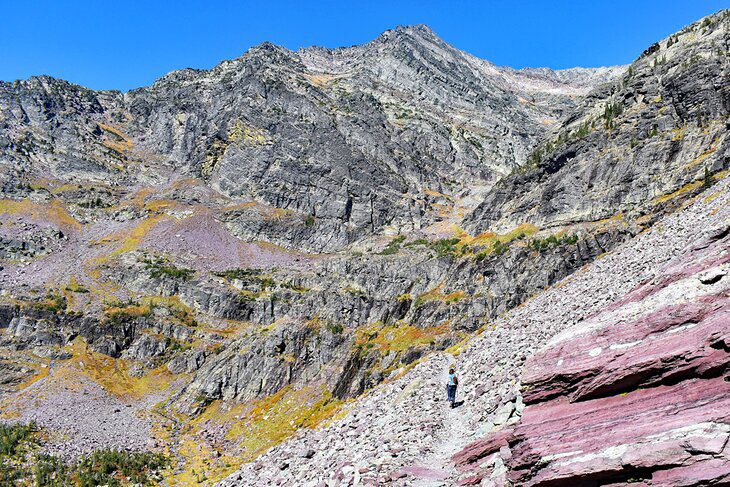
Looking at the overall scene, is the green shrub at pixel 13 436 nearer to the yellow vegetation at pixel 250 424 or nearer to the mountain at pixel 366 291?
the mountain at pixel 366 291

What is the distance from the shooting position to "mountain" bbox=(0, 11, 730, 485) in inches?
569

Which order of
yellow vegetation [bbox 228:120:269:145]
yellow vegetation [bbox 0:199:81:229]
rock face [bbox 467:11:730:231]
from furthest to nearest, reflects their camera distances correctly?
yellow vegetation [bbox 228:120:269:145]
yellow vegetation [bbox 0:199:81:229]
rock face [bbox 467:11:730:231]

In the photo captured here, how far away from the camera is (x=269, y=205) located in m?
162

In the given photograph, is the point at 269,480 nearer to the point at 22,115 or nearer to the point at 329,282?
the point at 329,282

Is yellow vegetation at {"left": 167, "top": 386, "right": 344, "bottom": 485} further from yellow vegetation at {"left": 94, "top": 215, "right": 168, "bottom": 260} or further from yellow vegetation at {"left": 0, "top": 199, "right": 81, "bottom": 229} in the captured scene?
yellow vegetation at {"left": 0, "top": 199, "right": 81, "bottom": 229}

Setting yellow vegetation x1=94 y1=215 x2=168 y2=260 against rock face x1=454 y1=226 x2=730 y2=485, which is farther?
yellow vegetation x1=94 y1=215 x2=168 y2=260

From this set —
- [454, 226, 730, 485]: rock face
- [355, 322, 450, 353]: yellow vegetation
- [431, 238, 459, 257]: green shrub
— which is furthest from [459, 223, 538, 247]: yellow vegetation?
[454, 226, 730, 485]: rock face

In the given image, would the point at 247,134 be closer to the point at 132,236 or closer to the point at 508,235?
the point at 132,236

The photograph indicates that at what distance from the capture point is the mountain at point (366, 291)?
14.5 meters

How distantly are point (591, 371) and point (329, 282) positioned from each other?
310 ft

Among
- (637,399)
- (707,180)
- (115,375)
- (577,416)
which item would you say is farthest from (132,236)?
(637,399)

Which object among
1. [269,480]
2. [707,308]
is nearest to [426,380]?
[269,480]

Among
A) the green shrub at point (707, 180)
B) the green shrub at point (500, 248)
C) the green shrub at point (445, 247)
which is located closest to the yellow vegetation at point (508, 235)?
the green shrub at point (500, 248)

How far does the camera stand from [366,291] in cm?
9738
